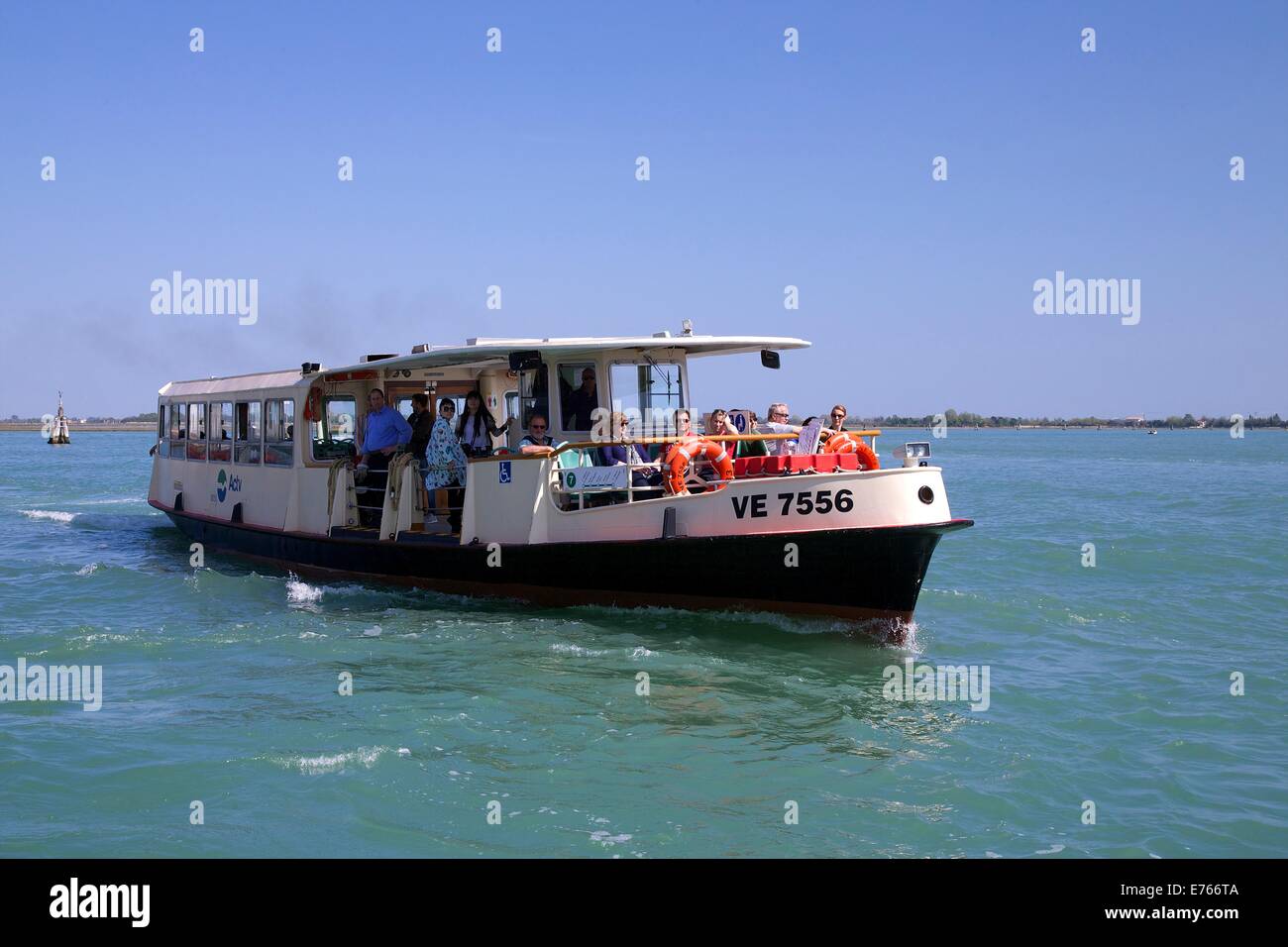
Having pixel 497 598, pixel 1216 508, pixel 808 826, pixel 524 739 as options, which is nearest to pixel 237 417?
pixel 497 598

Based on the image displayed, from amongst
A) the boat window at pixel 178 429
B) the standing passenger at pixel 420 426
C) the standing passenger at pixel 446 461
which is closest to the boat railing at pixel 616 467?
the standing passenger at pixel 446 461

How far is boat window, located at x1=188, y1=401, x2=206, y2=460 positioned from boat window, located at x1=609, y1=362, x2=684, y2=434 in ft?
32.8

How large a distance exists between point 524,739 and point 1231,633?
981cm

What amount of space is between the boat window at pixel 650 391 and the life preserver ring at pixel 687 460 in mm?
1477

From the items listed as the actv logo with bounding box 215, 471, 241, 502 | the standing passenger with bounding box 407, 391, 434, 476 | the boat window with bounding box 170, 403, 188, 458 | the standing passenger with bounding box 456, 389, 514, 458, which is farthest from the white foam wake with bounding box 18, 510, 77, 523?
the standing passenger with bounding box 456, 389, 514, 458

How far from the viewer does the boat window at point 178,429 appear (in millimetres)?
22172

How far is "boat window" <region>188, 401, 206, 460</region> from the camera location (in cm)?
2128

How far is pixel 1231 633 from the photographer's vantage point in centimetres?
1445

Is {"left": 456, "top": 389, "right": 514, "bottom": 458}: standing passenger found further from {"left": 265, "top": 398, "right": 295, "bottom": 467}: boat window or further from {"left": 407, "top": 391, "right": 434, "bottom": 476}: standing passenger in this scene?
{"left": 265, "top": 398, "right": 295, "bottom": 467}: boat window

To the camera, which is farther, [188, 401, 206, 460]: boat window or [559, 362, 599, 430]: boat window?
[188, 401, 206, 460]: boat window
